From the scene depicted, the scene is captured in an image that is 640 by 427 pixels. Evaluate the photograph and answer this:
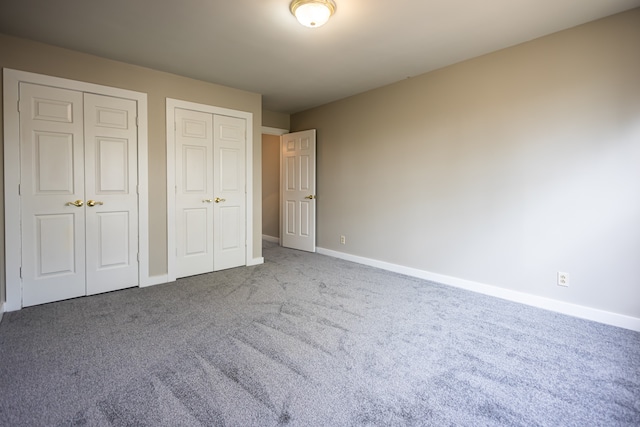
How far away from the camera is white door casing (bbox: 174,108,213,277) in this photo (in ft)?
12.5

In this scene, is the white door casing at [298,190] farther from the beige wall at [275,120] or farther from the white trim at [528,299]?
the white trim at [528,299]

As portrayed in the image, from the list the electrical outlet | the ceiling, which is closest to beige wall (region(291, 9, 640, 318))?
the electrical outlet

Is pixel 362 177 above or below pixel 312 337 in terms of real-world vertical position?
above

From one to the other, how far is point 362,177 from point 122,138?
120 inches

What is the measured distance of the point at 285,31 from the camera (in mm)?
2717

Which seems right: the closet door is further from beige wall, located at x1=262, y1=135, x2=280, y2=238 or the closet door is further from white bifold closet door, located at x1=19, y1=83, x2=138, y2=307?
beige wall, located at x1=262, y1=135, x2=280, y2=238

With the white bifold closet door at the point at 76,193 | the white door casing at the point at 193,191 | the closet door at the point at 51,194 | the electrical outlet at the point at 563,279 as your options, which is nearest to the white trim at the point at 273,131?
the white door casing at the point at 193,191

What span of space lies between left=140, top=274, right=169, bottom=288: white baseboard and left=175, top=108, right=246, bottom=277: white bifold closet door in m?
0.16

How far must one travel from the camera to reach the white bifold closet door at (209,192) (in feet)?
12.6

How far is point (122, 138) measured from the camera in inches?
132

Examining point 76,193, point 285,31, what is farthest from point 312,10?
point 76,193

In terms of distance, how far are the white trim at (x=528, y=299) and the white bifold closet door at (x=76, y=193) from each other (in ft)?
10.7

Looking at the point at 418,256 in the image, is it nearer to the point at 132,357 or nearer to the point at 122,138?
the point at 132,357

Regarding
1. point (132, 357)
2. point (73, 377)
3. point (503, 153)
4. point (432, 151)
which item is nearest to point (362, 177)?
point (432, 151)
